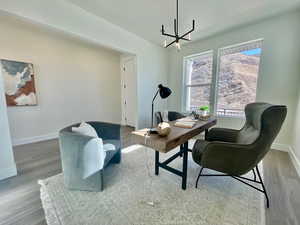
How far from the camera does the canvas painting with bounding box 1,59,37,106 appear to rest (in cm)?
277

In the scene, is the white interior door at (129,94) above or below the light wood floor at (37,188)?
above

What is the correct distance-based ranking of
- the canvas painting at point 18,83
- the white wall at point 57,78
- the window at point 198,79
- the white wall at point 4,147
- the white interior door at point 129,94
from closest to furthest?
the white wall at point 4,147
the canvas painting at point 18,83
the white wall at point 57,78
the window at point 198,79
the white interior door at point 129,94

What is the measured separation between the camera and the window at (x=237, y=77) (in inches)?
116

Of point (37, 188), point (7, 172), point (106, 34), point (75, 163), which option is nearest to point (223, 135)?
point (75, 163)

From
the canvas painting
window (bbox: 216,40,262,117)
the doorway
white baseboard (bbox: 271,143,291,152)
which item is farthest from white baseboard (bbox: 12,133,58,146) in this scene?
white baseboard (bbox: 271,143,291,152)

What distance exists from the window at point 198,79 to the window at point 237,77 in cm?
30

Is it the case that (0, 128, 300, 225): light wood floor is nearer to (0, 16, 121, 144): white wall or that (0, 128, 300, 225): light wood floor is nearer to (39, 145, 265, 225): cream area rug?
(39, 145, 265, 225): cream area rug

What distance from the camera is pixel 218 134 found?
204 centimetres

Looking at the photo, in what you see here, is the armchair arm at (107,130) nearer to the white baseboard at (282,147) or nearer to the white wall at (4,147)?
the white wall at (4,147)

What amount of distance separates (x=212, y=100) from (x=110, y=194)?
3245mm

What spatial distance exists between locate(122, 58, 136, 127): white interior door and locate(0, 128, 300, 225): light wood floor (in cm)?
240

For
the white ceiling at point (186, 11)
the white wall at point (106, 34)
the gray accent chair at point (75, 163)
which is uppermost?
the white ceiling at point (186, 11)

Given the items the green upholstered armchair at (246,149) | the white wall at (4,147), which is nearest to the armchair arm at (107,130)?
the white wall at (4,147)

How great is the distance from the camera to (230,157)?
1.38 m
